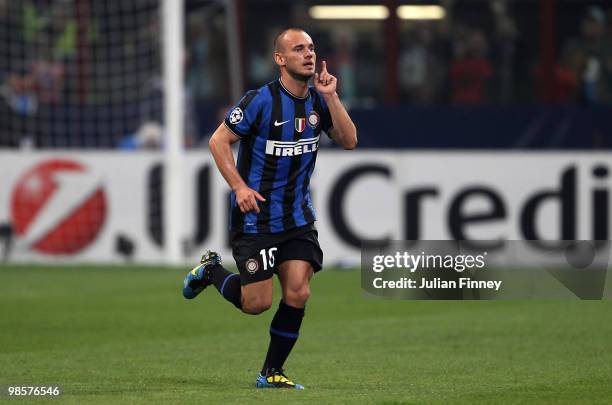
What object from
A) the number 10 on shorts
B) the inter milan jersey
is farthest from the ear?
the number 10 on shorts

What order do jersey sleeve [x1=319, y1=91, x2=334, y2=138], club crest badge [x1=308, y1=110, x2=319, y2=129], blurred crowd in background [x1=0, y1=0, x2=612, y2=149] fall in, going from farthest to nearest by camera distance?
blurred crowd in background [x1=0, y1=0, x2=612, y2=149] < jersey sleeve [x1=319, y1=91, x2=334, y2=138] < club crest badge [x1=308, y1=110, x2=319, y2=129]

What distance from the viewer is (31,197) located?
62.4 feet

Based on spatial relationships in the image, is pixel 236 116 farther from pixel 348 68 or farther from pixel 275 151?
pixel 348 68

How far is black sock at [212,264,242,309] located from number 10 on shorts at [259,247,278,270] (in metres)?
0.27

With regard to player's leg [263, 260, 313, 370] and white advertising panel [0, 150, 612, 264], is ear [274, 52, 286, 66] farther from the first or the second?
white advertising panel [0, 150, 612, 264]

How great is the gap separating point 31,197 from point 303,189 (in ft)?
35.1

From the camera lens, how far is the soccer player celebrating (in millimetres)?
8688

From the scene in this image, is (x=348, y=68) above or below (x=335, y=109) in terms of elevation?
below

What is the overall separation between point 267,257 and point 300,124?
801 mm

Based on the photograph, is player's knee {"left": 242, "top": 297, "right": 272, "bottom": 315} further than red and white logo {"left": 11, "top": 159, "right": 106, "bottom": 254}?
No

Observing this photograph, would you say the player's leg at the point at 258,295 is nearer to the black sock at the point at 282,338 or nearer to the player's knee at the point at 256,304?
the player's knee at the point at 256,304

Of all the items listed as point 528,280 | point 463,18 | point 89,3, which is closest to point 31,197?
point 89,3

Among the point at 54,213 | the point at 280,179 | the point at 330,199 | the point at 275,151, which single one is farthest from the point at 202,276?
the point at 54,213

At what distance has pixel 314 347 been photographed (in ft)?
36.8
